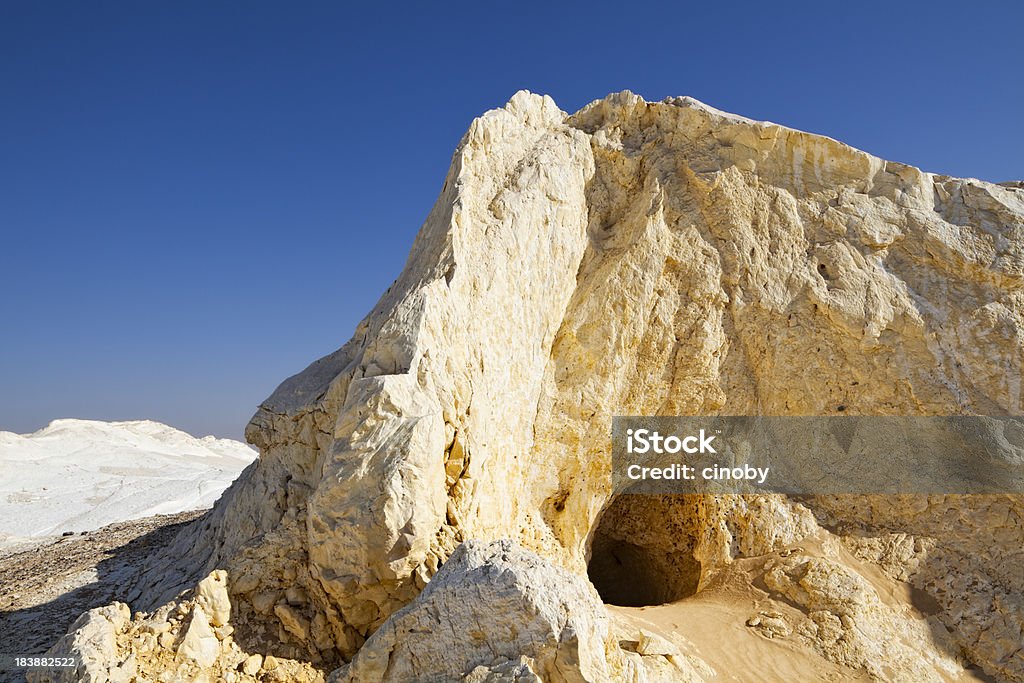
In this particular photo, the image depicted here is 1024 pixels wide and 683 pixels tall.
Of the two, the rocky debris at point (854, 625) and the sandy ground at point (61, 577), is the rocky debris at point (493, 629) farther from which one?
the sandy ground at point (61, 577)

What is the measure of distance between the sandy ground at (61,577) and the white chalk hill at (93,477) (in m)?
3.06

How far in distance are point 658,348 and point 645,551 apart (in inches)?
153

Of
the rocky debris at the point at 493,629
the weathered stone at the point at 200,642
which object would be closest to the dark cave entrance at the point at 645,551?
the rocky debris at the point at 493,629

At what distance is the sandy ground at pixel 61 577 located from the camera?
7504mm

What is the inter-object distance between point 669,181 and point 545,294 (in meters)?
3.20

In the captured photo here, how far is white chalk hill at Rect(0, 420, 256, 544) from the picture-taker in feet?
52.3

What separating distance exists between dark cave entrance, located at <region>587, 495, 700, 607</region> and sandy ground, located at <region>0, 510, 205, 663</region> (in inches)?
295

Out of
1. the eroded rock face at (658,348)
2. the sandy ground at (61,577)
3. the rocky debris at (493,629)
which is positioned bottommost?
the sandy ground at (61,577)

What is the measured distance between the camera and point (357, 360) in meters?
7.23

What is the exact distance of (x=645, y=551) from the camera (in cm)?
1108

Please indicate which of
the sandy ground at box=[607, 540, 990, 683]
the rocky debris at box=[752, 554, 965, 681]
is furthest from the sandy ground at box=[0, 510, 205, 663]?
the rocky debris at box=[752, 554, 965, 681]

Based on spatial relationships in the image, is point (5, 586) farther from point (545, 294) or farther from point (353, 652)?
point (545, 294)

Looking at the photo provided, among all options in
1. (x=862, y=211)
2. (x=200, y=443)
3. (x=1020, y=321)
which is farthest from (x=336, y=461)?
(x=200, y=443)

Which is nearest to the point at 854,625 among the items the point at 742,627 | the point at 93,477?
the point at 742,627
